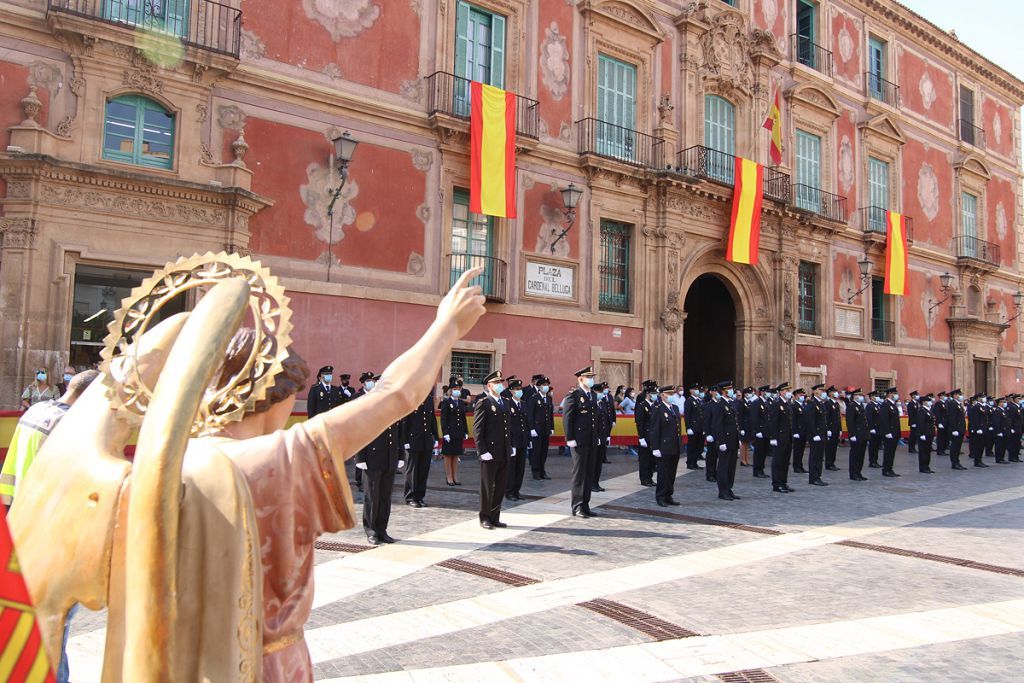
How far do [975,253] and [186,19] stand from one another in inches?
1244

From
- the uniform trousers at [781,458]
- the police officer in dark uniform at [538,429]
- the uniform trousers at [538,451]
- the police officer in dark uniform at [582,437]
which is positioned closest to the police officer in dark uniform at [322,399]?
the police officer in dark uniform at [538,429]

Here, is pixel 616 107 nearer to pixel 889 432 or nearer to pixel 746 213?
pixel 746 213

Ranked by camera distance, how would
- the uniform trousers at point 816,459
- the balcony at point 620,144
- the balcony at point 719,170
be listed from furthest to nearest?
the balcony at point 719,170, the balcony at point 620,144, the uniform trousers at point 816,459

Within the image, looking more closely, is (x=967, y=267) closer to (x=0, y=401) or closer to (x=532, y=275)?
(x=532, y=275)

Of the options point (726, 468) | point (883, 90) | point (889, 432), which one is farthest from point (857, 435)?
point (883, 90)

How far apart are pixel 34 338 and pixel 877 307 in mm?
26627

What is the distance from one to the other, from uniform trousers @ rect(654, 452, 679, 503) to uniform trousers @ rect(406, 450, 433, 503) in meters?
3.34

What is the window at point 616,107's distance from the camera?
2044 centimetres

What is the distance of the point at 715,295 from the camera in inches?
1006

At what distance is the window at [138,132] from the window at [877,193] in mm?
23434

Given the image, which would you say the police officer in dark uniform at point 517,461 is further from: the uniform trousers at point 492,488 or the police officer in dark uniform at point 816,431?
the police officer in dark uniform at point 816,431

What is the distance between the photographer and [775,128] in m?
22.9

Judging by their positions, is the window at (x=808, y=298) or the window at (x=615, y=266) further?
the window at (x=808, y=298)

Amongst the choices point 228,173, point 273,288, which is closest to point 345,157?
point 228,173
